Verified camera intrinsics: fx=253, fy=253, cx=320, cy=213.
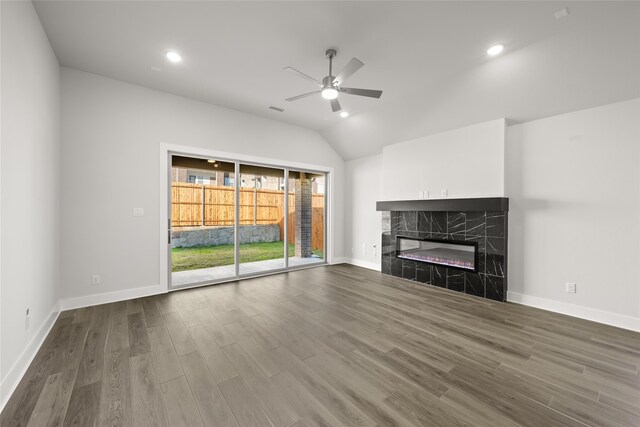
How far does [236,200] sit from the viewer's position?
15.1 feet

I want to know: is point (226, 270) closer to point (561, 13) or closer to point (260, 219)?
point (260, 219)

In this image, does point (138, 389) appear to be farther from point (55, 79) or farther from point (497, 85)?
point (497, 85)

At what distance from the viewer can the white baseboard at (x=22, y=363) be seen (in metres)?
1.66

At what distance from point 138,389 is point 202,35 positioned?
10.4ft

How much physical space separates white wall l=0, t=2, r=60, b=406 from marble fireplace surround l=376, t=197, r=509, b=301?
4.75 metres

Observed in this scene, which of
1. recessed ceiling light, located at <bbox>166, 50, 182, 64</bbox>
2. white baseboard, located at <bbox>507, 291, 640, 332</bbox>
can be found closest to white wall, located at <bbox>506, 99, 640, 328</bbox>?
white baseboard, located at <bbox>507, 291, 640, 332</bbox>

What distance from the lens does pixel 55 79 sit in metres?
2.98

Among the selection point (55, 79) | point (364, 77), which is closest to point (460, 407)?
point (364, 77)

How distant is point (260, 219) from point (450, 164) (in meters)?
3.65

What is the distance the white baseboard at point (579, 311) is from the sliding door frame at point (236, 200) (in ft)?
11.8

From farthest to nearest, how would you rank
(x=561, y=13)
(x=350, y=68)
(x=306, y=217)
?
(x=306, y=217)
(x=350, y=68)
(x=561, y=13)

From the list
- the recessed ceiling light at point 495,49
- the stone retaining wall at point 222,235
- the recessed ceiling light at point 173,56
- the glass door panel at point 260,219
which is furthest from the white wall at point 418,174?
the recessed ceiling light at point 173,56

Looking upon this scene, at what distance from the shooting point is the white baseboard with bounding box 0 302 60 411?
1.66 meters

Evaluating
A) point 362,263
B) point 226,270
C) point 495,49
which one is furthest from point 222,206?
point 495,49
